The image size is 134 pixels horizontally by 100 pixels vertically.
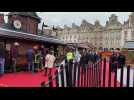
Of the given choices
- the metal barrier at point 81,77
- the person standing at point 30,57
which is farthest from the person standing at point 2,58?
the metal barrier at point 81,77

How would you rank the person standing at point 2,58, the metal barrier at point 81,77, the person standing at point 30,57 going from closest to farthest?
the metal barrier at point 81,77 < the person standing at point 2,58 < the person standing at point 30,57

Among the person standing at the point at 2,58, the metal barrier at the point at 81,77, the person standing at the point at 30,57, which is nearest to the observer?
the metal barrier at the point at 81,77

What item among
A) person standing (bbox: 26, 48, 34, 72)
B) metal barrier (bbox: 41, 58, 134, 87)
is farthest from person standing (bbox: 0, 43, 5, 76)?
metal barrier (bbox: 41, 58, 134, 87)

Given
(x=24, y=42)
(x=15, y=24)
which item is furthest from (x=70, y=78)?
(x=15, y=24)

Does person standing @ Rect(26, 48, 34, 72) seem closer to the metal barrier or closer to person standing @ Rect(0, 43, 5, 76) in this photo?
person standing @ Rect(0, 43, 5, 76)

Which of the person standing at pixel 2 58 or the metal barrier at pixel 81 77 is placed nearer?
the metal barrier at pixel 81 77

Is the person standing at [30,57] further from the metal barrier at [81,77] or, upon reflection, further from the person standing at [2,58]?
the metal barrier at [81,77]

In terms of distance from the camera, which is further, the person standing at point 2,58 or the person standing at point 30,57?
the person standing at point 30,57
